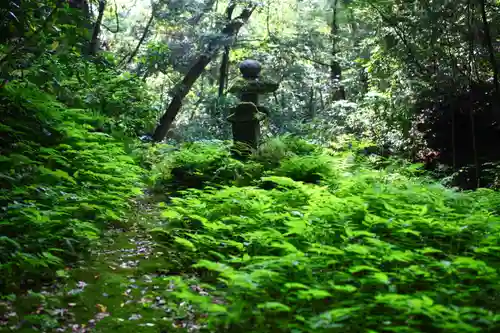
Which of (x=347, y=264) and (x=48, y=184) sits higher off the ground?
(x=48, y=184)

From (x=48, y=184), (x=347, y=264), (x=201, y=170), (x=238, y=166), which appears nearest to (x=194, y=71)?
(x=201, y=170)

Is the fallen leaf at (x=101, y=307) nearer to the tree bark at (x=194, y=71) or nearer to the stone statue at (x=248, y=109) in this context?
the stone statue at (x=248, y=109)

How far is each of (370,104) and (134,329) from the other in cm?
1016

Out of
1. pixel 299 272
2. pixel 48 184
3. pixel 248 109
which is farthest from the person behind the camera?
pixel 248 109

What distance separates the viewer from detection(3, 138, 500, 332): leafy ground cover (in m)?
2.99

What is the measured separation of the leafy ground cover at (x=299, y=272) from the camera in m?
2.99

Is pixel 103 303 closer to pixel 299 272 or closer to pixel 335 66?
pixel 299 272

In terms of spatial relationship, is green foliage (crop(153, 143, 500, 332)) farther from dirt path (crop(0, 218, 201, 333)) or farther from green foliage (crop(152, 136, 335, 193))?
green foliage (crop(152, 136, 335, 193))

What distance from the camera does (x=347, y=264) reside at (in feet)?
12.0

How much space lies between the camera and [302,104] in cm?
1966

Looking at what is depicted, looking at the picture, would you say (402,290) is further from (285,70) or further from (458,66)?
(285,70)

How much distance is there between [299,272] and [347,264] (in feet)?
1.48

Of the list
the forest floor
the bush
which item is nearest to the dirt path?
the forest floor

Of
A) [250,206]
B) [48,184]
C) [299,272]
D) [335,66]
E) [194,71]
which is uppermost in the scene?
[335,66]
